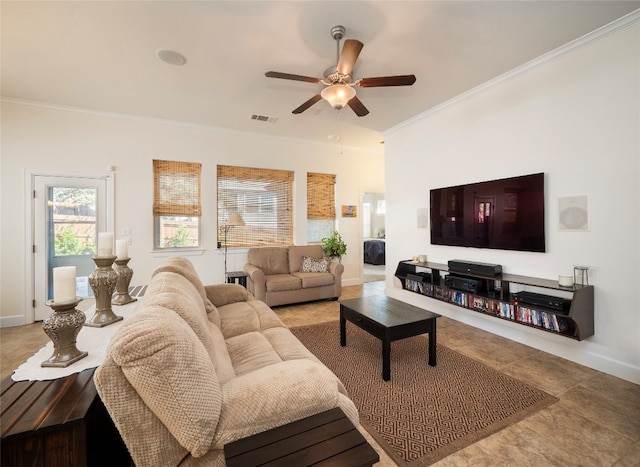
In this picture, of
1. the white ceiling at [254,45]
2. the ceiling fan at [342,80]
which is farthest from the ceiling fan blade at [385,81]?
the white ceiling at [254,45]

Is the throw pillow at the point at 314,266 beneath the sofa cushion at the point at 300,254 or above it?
beneath

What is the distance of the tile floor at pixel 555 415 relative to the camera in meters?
1.55

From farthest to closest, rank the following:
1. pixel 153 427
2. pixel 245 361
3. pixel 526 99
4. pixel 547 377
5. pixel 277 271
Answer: pixel 277 271
pixel 526 99
pixel 547 377
pixel 245 361
pixel 153 427

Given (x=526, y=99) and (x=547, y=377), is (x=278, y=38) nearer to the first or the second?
(x=526, y=99)

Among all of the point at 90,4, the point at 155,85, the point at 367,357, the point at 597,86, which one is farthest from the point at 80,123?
the point at 597,86

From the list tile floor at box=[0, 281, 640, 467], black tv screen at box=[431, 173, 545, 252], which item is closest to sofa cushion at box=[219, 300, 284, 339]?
tile floor at box=[0, 281, 640, 467]

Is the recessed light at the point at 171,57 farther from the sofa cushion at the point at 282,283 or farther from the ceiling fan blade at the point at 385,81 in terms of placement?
the sofa cushion at the point at 282,283

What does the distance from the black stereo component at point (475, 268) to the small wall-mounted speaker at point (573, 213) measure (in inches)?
28.8

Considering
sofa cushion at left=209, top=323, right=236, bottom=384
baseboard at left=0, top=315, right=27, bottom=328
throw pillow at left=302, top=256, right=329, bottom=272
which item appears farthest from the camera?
throw pillow at left=302, top=256, right=329, bottom=272

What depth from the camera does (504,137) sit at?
3.18 m

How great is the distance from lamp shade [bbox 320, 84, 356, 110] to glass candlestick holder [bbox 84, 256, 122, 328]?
2115 millimetres

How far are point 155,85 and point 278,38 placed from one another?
5.86 ft

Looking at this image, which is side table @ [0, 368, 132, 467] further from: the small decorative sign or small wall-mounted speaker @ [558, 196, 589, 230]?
the small decorative sign

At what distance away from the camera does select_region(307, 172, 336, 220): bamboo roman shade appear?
5515 mm
